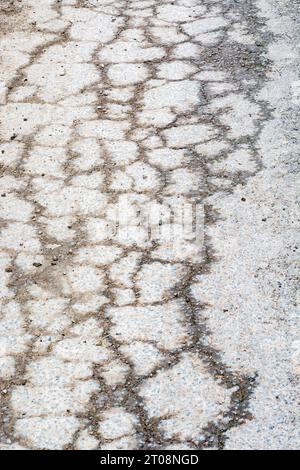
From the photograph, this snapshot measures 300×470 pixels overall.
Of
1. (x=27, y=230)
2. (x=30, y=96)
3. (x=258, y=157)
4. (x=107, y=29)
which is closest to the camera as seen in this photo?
(x=27, y=230)

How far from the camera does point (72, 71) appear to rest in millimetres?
3922

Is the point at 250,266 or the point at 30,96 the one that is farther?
the point at 30,96

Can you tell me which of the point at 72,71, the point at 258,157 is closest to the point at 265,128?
the point at 258,157

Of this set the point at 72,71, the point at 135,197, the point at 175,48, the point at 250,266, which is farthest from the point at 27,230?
the point at 175,48

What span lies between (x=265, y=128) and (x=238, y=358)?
4.49ft

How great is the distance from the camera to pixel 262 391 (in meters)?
2.25

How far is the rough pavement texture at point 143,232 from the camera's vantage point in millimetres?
2223

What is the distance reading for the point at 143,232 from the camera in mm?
2893

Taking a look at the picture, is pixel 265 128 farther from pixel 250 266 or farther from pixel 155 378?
pixel 155 378

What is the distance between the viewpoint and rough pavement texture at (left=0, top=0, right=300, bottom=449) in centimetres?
222

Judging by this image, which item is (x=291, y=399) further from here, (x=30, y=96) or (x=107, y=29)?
(x=107, y=29)
